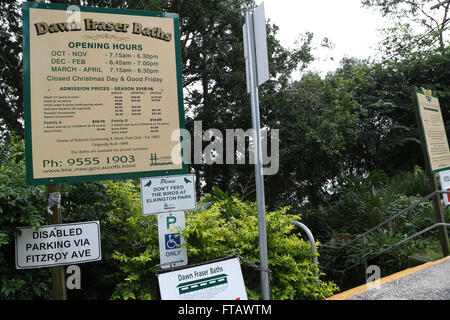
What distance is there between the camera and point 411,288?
319 centimetres

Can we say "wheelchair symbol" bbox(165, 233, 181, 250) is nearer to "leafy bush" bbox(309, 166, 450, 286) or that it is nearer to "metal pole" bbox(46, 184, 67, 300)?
"metal pole" bbox(46, 184, 67, 300)

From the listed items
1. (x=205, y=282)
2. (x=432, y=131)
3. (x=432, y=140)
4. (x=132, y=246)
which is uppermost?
(x=432, y=131)

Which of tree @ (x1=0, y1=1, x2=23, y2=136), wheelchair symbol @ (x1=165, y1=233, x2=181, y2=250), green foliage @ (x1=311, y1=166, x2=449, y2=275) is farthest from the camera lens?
tree @ (x1=0, y1=1, x2=23, y2=136)

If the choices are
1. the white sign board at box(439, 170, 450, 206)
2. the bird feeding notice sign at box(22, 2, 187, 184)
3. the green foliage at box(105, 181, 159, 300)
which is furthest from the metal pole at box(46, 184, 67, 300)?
the white sign board at box(439, 170, 450, 206)

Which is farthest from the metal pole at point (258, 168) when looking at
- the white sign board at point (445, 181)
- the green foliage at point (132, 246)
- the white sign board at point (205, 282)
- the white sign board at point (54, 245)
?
the white sign board at point (445, 181)

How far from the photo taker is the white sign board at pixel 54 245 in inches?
98.4

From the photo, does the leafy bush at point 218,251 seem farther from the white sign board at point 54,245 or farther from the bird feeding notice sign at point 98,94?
the bird feeding notice sign at point 98,94

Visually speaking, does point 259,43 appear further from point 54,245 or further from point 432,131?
point 432,131

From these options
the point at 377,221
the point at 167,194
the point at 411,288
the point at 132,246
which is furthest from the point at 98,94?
the point at 377,221

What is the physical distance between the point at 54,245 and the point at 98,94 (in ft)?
4.11

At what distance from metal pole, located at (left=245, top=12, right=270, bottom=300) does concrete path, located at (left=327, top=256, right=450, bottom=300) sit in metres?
0.83

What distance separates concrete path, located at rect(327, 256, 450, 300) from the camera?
2.99m

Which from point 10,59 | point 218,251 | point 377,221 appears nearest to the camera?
point 218,251

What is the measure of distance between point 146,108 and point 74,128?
1.98 feet
